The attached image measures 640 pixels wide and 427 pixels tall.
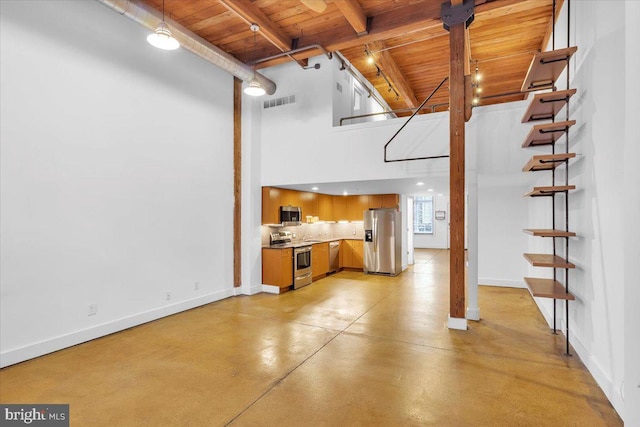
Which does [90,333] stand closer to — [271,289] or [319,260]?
[271,289]

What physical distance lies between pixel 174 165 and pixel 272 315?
2.91 m

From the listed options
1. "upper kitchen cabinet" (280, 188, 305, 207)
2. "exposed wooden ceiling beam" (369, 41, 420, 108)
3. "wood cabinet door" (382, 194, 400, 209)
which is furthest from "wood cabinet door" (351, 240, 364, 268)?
"exposed wooden ceiling beam" (369, 41, 420, 108)

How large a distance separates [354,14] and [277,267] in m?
4.65

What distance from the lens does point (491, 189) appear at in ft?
23.2

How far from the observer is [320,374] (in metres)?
3.19

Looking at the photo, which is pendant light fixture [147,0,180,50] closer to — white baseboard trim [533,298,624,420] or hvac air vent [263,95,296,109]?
hvac air vent [263,95,296,109]

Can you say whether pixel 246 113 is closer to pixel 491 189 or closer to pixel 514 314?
pixel 491 189

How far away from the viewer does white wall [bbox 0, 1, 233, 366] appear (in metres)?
3.50

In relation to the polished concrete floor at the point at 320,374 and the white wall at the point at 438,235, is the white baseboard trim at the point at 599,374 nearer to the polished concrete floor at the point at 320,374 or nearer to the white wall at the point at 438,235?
the polished concrete floor at the point at 320,374

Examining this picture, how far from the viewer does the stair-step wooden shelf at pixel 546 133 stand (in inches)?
133

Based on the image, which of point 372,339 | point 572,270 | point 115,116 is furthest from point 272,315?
point 572,270

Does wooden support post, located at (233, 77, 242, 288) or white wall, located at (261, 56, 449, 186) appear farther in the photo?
wooden support post, located at (233, 77, 242, 288)

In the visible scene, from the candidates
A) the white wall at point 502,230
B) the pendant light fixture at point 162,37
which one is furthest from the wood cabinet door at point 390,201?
the pendant light fixture at point 162,37

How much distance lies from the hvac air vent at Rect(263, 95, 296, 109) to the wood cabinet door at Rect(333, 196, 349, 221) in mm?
3578
